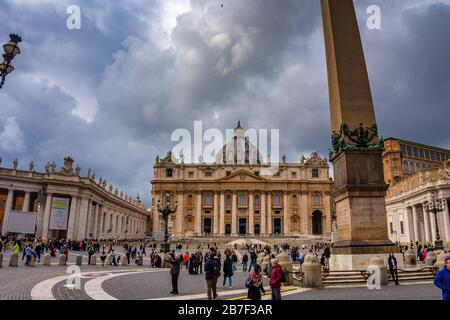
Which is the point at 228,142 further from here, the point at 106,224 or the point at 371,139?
the point at 371,139

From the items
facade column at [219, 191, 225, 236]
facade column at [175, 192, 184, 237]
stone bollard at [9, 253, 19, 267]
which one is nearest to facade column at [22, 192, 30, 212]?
stone bollard at [9, 253, 19, 267]

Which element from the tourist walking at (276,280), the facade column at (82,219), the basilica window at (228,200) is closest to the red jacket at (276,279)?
the tourist walking at (276,280)

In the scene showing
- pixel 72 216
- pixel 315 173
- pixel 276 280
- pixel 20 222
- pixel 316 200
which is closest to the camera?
pixel 276 280

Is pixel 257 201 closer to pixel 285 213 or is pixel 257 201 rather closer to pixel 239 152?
pixel 285 213

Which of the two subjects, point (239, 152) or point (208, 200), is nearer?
point (208, 200)

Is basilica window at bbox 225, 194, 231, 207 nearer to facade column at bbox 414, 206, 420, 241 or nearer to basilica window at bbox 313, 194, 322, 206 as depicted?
basilica window at bbox 313, 194, 322, 206

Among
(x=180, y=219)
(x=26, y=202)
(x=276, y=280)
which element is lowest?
(x=276, y=280)

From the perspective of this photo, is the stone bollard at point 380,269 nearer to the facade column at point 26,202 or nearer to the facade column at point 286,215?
the facade column at point 26,202

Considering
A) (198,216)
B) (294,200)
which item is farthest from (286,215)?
(198,216)

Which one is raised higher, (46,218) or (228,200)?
(228,200)
